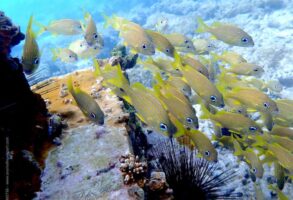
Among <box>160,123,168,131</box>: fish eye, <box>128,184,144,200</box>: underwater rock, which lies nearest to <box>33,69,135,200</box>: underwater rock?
<box>128,184,144,200</box>: underwater rock

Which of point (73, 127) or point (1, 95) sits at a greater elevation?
point (1, 95)

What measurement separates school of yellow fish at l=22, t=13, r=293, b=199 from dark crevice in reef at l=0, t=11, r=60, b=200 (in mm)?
214

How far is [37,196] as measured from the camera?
3553mm

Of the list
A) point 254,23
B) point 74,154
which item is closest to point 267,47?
point 254,23

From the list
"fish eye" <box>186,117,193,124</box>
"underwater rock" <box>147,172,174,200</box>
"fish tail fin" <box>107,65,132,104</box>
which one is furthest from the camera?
"fish eye" <box>186,117,193,124</box>

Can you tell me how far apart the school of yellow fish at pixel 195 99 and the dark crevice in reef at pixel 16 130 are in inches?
8.4

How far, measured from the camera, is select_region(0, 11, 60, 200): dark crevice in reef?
138 inches

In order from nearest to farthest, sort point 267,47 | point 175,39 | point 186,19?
point 175,39 < point 267,47 < point 186,19

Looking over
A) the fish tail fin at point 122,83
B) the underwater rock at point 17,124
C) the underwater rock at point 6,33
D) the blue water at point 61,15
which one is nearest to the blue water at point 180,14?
the blue water at point 61,15

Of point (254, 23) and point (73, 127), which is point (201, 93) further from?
point (254, 23)

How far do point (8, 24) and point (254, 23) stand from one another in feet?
58.0

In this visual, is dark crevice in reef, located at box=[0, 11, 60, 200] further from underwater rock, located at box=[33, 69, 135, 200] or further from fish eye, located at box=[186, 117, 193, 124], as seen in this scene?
fish eye, located at box=[186, 117, 193, 124]

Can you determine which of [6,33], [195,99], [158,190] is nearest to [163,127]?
[158,190]

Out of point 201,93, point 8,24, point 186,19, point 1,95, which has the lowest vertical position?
point 186,19
